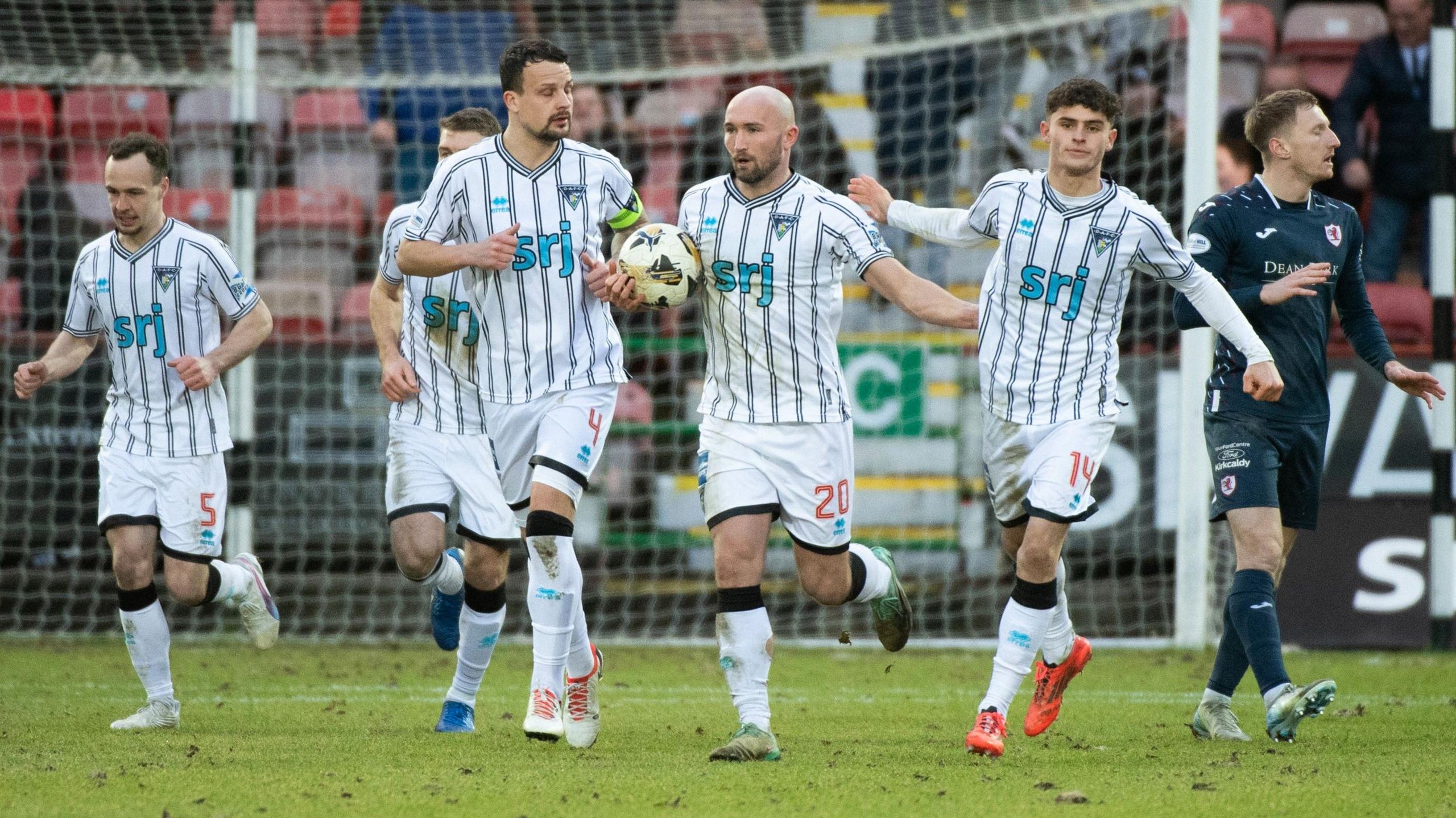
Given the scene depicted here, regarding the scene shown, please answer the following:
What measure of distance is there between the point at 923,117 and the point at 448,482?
5.83 m

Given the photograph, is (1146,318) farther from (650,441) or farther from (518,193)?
(518,193)

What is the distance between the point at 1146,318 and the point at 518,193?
19.0 ft

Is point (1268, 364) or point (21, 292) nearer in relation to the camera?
point (1268, 364)

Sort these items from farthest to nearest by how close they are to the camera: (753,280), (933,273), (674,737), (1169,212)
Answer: (933,273)
(1169,212)
(674,737)
(753,280)

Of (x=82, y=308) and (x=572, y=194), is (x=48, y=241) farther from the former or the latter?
(x=572, y=194)

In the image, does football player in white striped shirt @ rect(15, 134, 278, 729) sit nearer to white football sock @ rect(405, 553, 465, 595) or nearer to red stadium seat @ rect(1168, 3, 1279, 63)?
white football sock @ rect(405, 553, 465, 595)

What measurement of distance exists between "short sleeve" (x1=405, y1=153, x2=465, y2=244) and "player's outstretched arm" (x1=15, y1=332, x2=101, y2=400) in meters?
1.65

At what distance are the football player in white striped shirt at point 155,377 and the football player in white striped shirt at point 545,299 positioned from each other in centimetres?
122

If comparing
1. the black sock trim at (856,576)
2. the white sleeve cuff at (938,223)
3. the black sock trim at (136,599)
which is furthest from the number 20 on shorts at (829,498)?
the black sock trim at (136,599)

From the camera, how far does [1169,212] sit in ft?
32.9

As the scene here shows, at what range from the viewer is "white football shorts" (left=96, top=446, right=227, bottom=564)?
20.2 feet

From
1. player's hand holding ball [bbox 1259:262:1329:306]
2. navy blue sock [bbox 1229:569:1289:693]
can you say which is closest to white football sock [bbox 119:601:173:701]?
navy blue sock [bbox 1229:569:1289:693]

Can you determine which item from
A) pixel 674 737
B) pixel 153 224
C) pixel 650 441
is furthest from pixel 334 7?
pixel 674 737

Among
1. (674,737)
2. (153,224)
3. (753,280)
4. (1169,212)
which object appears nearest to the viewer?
(753,280)
